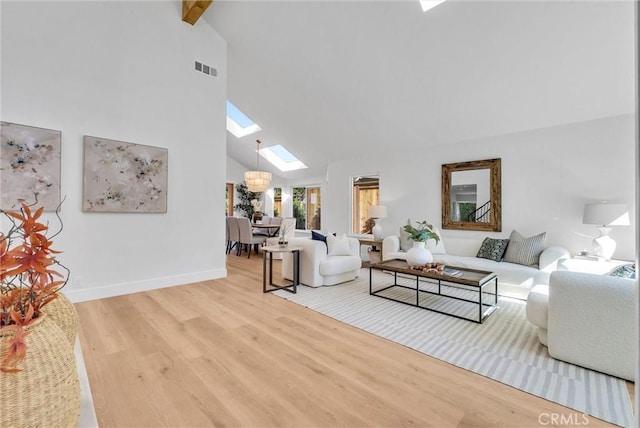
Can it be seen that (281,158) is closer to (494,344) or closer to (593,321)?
(494,344)

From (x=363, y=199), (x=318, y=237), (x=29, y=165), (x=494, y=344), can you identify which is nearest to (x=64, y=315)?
(x=494, y=344)

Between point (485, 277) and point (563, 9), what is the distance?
9.06ft

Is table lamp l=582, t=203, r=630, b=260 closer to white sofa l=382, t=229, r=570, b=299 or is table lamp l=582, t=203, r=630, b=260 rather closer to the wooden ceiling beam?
white sofa l=382, t=229, r=570, b=299

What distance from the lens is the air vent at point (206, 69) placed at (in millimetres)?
4265

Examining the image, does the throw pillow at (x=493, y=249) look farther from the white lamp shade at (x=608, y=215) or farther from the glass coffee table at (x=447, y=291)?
the white lamp shade at (x=608, y=215)

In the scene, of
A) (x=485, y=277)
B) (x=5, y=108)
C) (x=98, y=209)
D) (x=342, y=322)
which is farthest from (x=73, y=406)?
(x=5, y=108)

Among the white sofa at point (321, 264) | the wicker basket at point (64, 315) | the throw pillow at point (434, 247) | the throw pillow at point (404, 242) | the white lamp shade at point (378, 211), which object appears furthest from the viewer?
the white lamp shade at point (378, 211)

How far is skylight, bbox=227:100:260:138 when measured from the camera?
24.7 feet

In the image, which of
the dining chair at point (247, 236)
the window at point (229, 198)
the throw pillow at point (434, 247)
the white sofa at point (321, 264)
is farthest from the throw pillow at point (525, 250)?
the window at point (229, 198)

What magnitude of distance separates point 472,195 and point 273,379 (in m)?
4.42

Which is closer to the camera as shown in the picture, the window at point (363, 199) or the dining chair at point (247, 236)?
the dining chair at point (247, 236)

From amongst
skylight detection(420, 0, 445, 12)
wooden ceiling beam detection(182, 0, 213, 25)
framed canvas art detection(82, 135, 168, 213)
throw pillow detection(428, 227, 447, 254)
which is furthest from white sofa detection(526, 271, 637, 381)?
wooden ceiling beam detection(182, 0, 213, 25)

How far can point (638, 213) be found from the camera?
0.40m

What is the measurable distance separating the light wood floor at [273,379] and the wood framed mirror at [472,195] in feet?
10.9
